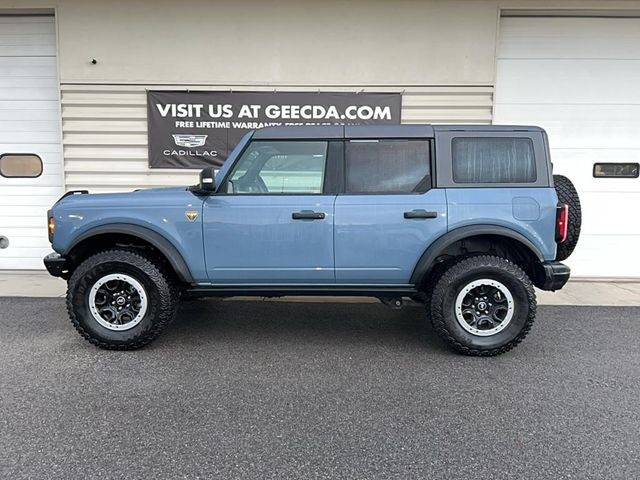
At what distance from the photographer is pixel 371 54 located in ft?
23.8

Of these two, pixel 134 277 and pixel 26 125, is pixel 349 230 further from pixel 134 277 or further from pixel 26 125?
pixel 26 125

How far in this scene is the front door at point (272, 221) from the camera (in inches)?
166

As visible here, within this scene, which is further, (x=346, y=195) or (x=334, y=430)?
(x=346, y=195)

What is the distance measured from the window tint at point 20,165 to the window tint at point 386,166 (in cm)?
570

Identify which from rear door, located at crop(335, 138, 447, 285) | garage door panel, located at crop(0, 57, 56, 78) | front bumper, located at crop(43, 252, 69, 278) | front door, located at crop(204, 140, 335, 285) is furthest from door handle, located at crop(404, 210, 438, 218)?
garage door panel, located at crop(0, 57, 56, 78)

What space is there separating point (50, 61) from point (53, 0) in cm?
86

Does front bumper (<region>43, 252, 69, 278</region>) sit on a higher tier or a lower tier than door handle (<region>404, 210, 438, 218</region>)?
lower

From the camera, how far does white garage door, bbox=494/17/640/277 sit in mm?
7277

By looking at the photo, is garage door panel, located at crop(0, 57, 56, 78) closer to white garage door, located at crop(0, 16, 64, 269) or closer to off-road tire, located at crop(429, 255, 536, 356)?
white garage door, located at crop(0, 16, 64, 269)

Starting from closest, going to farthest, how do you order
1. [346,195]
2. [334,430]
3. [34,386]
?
[334,430]
[34,386]
[346,195]

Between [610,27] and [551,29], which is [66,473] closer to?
[551,29]

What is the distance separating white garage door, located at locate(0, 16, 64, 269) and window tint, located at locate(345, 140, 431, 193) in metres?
5.44

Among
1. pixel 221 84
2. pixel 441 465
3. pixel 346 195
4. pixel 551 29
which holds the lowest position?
pixel 441 465

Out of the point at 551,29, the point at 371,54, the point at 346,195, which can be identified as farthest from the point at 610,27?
the point at 346,195
